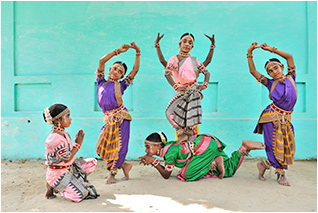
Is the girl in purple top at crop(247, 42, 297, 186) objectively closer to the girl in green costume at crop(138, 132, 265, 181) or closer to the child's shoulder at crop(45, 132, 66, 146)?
the girl in green costume at crop(138, 132, 265, 181)

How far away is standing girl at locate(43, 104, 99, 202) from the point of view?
112 inches

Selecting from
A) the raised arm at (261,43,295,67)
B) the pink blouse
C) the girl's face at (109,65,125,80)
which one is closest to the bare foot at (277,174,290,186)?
the raised arm at (261,43,295,67)

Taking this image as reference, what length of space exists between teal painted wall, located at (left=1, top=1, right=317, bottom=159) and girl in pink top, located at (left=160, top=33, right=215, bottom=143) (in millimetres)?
1339

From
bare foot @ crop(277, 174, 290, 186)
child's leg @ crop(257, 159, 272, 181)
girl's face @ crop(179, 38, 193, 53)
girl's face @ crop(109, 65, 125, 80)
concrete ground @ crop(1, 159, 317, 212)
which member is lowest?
concrete ground @ crop(1, 159, 317, 212)

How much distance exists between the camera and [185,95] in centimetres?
388

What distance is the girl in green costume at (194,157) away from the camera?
3773 millimetres

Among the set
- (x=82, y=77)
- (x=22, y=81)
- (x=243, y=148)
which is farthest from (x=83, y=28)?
(x=243, y=148)

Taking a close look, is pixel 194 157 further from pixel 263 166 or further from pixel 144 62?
pixel 144 62

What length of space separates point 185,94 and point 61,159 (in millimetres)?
2035

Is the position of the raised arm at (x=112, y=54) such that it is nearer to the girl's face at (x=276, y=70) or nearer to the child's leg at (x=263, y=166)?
the girl's face at (x=276, y=70)

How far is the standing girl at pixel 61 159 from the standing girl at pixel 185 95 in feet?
5.07

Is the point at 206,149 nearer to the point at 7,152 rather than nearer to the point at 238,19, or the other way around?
the point at 238,19

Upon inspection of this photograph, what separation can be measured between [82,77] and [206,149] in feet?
10.1

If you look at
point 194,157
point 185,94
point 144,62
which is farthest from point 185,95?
point 144,62
